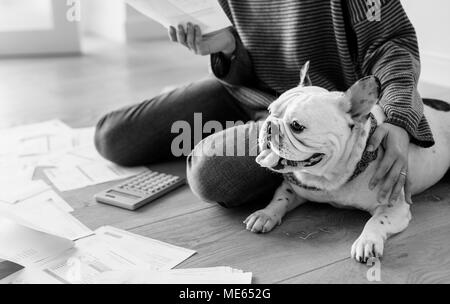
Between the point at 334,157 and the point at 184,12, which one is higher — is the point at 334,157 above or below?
below

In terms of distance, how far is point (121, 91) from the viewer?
8.62 feet

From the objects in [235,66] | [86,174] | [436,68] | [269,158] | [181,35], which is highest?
[181,35]

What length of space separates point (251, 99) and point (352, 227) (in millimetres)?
478

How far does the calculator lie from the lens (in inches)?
57.0

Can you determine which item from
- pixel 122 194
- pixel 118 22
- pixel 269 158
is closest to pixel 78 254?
pixel 122 194

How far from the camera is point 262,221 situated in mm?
1288

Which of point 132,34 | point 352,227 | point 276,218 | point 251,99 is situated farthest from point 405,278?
point 132,34

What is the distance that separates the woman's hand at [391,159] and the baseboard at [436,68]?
5.00ft

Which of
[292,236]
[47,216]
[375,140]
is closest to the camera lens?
[375,140]

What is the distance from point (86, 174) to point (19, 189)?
20 cm

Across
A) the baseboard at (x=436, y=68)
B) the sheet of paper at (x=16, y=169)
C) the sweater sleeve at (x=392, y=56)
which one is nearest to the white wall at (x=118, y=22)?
the baseboard at (x=436, y=68)

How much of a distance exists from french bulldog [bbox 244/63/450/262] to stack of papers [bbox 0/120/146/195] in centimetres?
57

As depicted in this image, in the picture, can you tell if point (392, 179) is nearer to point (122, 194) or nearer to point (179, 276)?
point (179, 276)

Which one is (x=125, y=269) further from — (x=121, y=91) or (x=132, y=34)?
(x=132, y=34)
